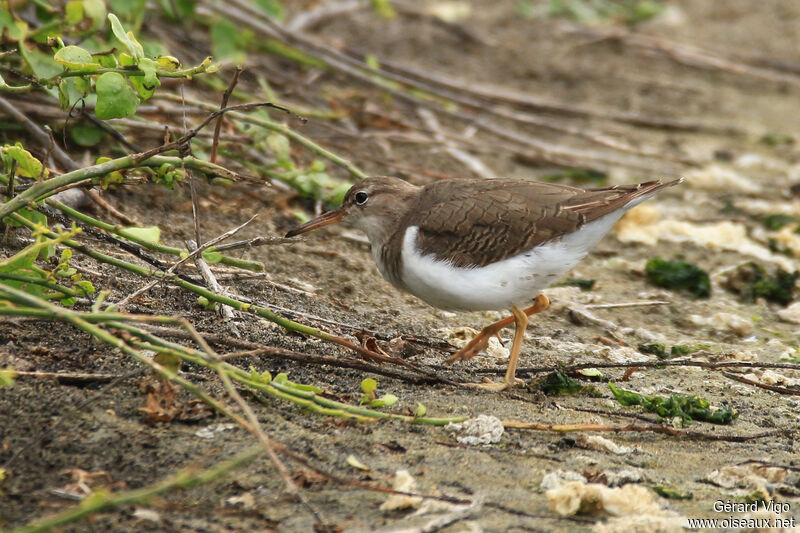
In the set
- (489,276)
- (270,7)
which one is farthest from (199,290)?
(270,7)

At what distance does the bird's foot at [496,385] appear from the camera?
4.21 metres

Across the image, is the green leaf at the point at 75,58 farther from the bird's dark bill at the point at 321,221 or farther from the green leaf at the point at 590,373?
the green leaf at the point at 590,373

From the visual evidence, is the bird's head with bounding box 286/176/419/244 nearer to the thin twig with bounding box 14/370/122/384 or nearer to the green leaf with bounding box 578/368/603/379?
the green leaf with bounding box 578/368/603/379

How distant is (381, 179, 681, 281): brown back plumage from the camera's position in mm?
4598

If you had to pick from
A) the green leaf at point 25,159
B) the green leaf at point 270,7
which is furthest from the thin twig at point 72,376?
the green leaf at point 270,7

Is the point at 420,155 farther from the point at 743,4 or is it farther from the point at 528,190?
the point at 743,4

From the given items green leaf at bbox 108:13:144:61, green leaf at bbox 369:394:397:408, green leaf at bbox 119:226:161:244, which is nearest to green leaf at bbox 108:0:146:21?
green leaf at bbox 108:13:144:61

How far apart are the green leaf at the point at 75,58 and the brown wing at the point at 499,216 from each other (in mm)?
1780

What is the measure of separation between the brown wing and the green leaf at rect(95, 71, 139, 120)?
1599 millimetres

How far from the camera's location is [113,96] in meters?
3.80

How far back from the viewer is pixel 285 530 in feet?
9.43

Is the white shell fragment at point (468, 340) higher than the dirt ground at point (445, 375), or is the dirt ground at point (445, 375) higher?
the dirt ground at point (445, 375)

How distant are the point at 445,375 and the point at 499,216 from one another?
86cm

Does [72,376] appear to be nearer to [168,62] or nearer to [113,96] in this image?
[113,96]
